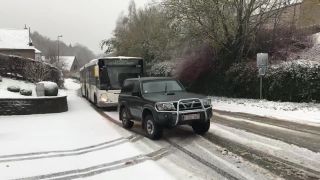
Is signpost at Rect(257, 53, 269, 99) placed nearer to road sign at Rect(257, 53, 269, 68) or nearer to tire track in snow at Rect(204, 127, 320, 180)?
road sign at Rect(257, 53, 269, 68)

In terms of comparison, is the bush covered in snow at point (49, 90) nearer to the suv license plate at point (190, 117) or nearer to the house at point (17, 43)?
the suv license plate at point (190, 117)

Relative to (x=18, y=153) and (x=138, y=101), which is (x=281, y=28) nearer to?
(x=138, y=101)

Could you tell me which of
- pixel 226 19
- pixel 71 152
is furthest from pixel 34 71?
pixel 71 152

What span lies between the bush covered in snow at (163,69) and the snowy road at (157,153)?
21.4m

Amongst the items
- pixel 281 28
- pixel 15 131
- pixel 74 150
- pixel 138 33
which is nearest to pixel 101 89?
pixel 15 131

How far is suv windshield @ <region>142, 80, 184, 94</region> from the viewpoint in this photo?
13914 mm

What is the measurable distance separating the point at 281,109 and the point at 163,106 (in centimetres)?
889

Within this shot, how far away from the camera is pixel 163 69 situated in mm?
38938

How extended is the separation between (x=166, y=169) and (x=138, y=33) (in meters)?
39.2

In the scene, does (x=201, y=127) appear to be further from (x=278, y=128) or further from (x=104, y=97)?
(x=104, y=97)

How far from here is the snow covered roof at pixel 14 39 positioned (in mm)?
77625

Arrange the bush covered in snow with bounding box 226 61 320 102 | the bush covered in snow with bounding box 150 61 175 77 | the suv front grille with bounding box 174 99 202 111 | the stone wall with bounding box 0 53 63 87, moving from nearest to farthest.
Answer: the suv front grille with bounding box 174 99 202 111
the bush covered in snow with bounding box 226 61 320 102
the stone wall with bounding box 0 53 63 87
the bush covered in snow with bounding box 150 61 175 77

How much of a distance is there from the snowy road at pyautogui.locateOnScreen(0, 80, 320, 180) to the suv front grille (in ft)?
2.87

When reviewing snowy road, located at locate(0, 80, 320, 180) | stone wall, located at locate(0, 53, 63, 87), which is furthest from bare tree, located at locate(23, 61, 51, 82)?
snowy road, located at locate(0, 80, 320, 180)
